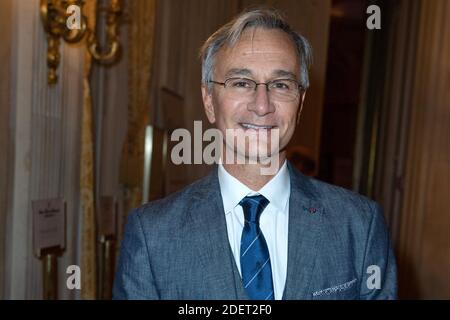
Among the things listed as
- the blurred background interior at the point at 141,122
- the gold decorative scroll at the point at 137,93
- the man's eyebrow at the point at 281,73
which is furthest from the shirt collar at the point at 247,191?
the gold decorative scroll at the point at 137,93

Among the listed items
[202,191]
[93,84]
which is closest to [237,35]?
[202,191]

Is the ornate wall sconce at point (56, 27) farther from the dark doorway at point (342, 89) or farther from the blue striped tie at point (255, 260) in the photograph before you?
the dark doorway at point (342, 89)

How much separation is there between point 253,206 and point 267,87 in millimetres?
300

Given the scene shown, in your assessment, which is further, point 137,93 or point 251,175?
point 137,93

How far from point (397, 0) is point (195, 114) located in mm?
1928

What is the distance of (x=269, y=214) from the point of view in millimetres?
1273

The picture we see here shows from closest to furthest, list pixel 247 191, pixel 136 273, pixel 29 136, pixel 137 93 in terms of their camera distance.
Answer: pixel 136 273
pixel 247 191
pixel 29 136
pixel 137 93

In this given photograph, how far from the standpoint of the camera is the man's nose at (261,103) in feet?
3.95

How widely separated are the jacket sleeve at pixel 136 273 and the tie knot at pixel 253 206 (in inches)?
10.3

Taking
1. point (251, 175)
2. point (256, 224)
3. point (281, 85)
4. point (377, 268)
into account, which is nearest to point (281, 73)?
point (281, 85)

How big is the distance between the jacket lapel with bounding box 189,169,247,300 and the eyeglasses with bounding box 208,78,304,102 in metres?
0.26

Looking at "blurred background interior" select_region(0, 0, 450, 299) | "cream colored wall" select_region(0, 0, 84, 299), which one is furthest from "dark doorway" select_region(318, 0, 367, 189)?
"cream colored wall" select_region(0, 0, 84, 299)

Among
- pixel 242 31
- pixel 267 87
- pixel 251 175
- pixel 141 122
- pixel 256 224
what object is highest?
pixel 242 31

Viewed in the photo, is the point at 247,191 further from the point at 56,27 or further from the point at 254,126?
the point at 56,27
